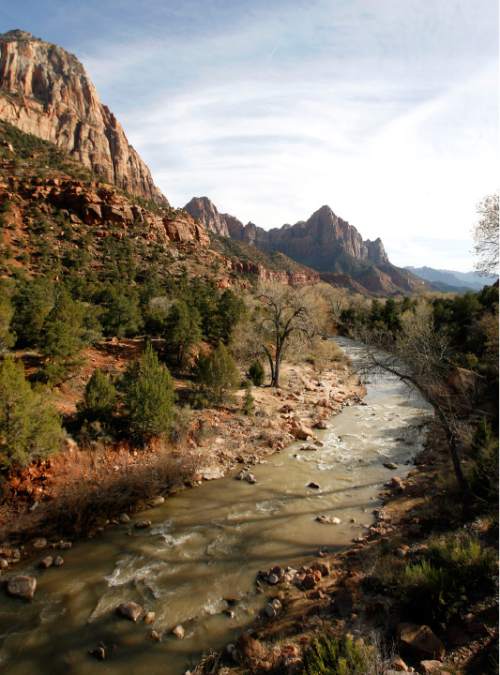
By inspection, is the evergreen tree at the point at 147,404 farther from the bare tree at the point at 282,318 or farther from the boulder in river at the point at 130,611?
the bare tree at the point at 282,318

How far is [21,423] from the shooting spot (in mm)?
9898

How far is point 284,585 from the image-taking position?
7586 mm

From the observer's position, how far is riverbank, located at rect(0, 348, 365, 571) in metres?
9.37

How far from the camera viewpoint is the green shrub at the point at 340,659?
437 cm

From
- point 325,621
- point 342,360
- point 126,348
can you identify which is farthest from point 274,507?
point 342,360

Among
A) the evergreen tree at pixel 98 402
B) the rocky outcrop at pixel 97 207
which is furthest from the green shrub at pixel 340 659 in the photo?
the rocky outcrop at pixel 97 207

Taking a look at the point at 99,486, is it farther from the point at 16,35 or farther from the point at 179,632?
the point at 16,35

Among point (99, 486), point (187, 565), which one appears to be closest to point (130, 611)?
point (187, 565)

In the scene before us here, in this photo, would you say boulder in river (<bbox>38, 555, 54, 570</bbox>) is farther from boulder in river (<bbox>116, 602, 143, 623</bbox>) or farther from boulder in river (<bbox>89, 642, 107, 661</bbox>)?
boulder in river (<bbox>89, 642, 107, 661</bbox>)

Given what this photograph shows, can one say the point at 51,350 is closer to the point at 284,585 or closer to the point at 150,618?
the point at 150,618

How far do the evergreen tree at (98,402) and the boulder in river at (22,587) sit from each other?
19.2ft

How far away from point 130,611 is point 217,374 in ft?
36.9

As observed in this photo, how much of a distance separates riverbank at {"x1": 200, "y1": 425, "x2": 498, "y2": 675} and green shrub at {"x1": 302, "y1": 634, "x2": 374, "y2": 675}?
11 centimetres

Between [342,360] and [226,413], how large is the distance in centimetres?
1882
